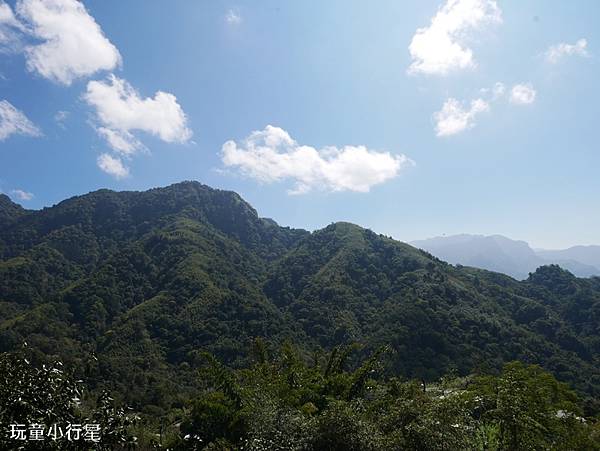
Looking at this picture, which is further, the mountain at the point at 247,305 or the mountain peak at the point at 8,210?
the mountain peak at the point at 8,210

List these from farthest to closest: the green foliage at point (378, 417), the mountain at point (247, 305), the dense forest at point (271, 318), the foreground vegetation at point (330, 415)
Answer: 1. the mountain at point (247, 305)
2. the dense forest at point (271, 318)
3. the green foliage at point (378, 417)
4. the foreground vegetation at point (330, 415)

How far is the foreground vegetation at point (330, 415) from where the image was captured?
6120mm

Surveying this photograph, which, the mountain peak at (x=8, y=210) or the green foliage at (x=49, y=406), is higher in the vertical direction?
the mountain peak at (x=8, y=210)

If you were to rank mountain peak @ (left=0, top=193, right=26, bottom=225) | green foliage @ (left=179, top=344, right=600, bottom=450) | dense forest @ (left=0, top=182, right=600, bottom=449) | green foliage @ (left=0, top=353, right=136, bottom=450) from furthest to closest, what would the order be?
mountain peak @ (left=0, top=193, right=26, bottom=225)
dense forest @ (left=0, top=182, right=600, bottom=449)
green foliage @ (left=179, top=344, right=600, bottom=450)
green foliage @ (left=0, top=353, right=136, bottom=450)

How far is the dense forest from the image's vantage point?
15.7 m

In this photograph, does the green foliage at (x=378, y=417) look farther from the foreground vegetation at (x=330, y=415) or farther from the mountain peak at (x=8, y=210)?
the mountain peak at (x=8, y=210)

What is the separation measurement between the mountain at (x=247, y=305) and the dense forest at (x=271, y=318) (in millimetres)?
382

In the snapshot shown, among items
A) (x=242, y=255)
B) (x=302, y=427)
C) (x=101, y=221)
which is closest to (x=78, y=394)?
(x=302, y=427)

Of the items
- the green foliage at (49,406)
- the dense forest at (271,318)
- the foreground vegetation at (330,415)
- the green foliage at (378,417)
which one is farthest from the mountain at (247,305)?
the green foliage at (49,406)

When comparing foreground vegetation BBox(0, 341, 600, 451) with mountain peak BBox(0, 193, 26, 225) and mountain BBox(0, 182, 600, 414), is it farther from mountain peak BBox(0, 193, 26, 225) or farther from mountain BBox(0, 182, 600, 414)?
mountain peak BBox(0, 193, 26, 225)

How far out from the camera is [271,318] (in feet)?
307

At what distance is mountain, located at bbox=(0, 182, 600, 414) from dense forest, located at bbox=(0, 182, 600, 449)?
0.38m

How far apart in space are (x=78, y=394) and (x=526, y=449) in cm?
1071

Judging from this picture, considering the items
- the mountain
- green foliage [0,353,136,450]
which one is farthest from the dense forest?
green foliage [0,353,136,450]
